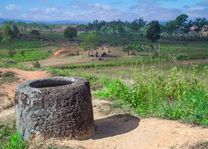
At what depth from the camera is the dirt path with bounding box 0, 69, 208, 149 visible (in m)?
7.07

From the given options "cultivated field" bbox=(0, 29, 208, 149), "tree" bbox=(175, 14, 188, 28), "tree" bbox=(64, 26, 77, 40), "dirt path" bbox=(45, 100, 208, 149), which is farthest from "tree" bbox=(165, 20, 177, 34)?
"dirt path" bbox=(45, 100, 208, 149)

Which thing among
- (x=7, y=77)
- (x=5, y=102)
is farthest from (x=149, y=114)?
(x=7, y=77)

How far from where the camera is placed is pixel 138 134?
25.2 ft

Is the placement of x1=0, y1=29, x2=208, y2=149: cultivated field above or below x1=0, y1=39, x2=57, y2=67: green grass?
above

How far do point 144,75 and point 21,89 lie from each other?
3108mm

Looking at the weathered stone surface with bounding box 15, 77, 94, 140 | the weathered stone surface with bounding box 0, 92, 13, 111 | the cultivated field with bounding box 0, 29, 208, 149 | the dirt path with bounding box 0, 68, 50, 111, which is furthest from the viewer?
the dirt path with bounding box 0, 68, 50, 111

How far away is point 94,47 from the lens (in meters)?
65.3

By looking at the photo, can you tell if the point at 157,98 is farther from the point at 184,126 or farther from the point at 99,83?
the point at 99,83

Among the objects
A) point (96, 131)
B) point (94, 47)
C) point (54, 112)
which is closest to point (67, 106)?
point (54, 112)

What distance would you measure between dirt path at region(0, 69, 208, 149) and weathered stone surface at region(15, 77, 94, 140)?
0.70 feet

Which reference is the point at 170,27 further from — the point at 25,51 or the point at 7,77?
the point at 7,77

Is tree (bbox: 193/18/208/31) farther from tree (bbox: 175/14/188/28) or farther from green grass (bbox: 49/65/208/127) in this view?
green grass (bbox: 49/65/208/127)

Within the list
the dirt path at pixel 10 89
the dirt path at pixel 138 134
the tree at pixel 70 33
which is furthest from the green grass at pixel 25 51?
the dirt path at pixel 138 134

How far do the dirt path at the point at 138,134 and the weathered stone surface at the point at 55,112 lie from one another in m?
0.21
